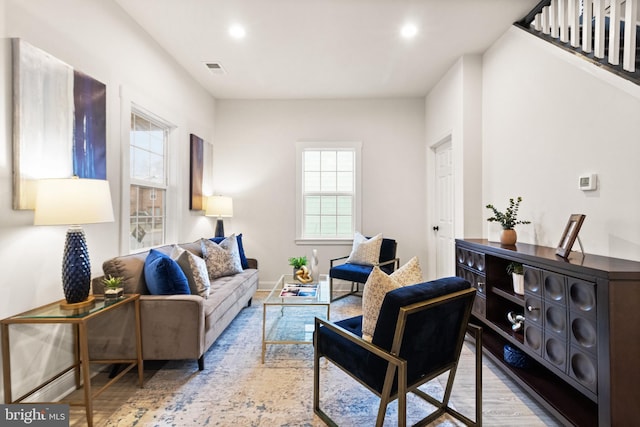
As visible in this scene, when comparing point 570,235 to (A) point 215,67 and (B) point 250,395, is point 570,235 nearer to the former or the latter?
(B) point 250,395

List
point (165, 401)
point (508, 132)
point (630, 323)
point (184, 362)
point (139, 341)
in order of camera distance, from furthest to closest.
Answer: point (508, 132) < point (184, 362) < point (139, 341) < point (165, 401) < point (630, 323)

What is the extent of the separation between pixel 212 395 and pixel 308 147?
11.1 feet

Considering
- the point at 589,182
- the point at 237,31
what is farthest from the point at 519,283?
the point at 237,31

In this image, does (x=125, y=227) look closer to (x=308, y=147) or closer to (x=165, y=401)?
(x=165, y=401)

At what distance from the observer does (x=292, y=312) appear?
3393 millimetres

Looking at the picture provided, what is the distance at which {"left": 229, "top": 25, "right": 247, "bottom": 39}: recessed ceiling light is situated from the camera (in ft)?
8.77

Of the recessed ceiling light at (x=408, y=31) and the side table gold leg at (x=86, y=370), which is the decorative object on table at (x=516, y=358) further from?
the recessed ceiling light at (x=408, y=31)

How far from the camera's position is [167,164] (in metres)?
3.34

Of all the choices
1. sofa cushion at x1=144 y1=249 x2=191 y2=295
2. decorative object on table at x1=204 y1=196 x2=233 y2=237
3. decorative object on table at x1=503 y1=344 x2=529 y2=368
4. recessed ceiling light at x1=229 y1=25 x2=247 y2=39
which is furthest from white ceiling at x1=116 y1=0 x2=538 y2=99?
decorative object on table at x1=503 y1=344 x2=529 y2=368

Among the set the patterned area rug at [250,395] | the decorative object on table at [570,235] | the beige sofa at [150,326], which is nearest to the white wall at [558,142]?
the decorative object on table at [570,235]

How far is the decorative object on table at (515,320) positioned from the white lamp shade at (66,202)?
2.87 meters

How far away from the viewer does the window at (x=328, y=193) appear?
448cm

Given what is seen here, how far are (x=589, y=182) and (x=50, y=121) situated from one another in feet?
11.1

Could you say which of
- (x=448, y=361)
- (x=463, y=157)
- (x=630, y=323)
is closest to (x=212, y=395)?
(x=448, y=361)
